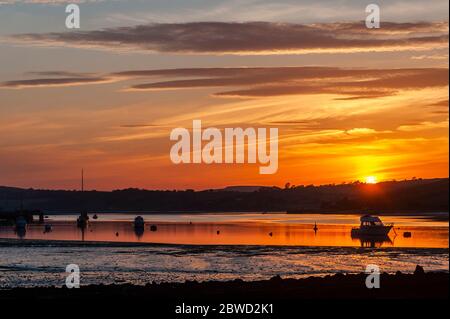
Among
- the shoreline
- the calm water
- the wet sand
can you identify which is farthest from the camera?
the calm water

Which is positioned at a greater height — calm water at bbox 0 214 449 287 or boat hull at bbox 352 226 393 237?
boat hull at bbox 352 226 393 237

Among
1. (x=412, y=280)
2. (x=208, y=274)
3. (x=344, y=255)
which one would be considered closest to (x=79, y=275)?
(x=208, y=274)

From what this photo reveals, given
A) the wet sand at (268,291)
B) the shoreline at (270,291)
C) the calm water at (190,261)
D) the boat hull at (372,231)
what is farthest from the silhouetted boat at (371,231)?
the wet sand at (268,291)

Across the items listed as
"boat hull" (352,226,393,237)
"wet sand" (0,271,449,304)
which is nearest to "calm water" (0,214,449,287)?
"wet sand" (0,271,449,304)

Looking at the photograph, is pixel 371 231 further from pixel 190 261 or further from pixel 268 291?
pixel 268 291

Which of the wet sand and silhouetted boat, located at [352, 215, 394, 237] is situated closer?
the wet sand

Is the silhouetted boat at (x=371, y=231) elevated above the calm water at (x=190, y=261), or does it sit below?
above

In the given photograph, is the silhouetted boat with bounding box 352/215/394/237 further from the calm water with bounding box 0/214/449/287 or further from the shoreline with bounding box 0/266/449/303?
the shoreline with bounding box 0/266/449/303

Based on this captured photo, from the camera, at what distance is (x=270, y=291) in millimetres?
33969

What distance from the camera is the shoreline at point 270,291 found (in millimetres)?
31078

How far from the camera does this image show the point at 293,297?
3141 centimetres

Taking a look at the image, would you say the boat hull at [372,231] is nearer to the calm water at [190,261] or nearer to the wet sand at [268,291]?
the calm water at [190,261]

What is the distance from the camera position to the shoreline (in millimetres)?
31078

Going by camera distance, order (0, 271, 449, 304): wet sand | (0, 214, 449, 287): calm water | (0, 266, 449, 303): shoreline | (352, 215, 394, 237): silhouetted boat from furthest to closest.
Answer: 1. (352, 215, 394, 237): silhouetted boat
2. (0, 214, 449, 287): calm water
3. (0, 266, 449, 303): shoreline
4. (0, 271, 449, 304): wet sand
